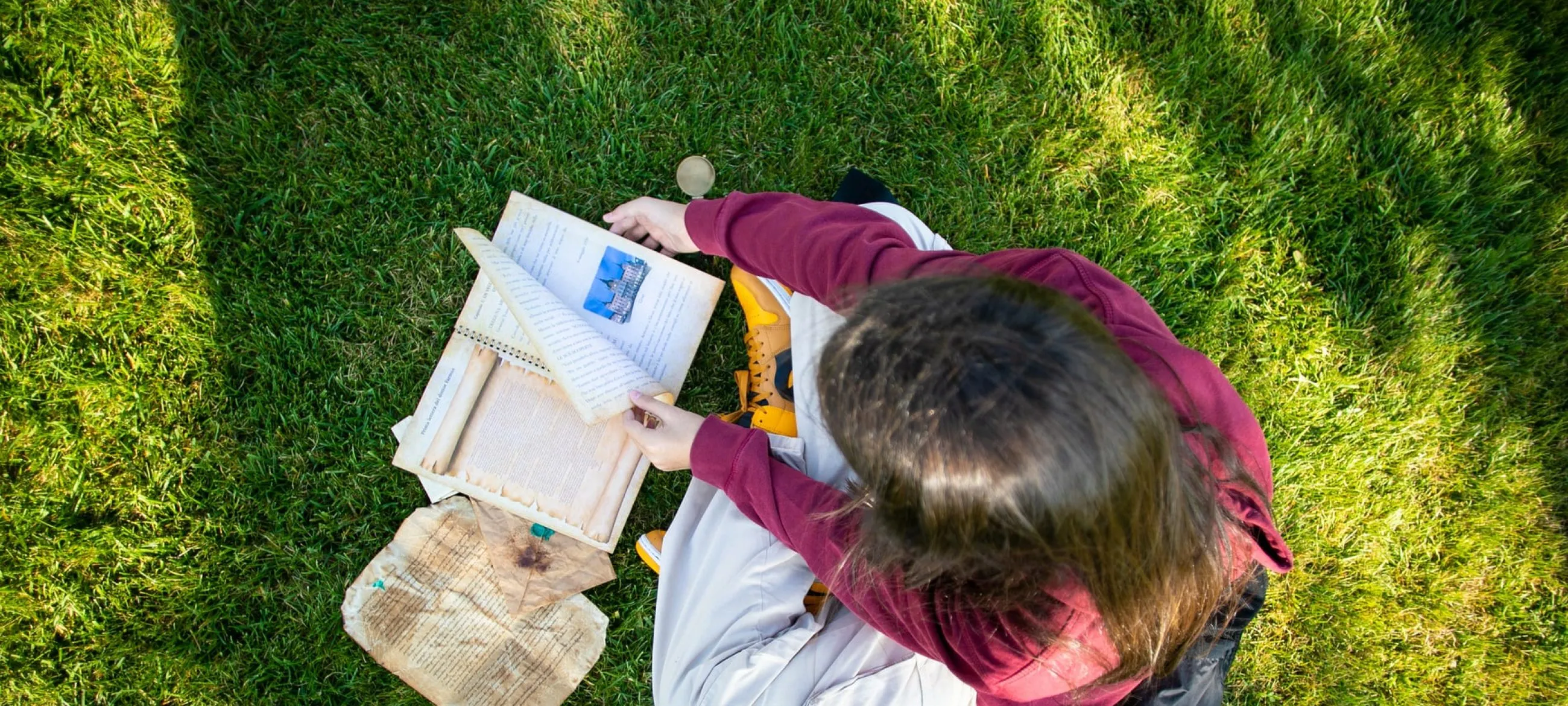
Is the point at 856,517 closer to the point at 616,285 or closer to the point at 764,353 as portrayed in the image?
the point at 764,353

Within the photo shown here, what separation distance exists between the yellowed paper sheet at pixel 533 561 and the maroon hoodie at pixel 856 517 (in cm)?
56

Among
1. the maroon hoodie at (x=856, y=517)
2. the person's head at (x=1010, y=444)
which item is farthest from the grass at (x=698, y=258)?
the person's head at (x=1010, y=444)

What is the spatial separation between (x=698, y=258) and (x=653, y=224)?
20 cm

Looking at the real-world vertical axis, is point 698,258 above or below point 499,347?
above

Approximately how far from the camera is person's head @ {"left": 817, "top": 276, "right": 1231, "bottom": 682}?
3.53 ft

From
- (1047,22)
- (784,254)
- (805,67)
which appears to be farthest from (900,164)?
(784,254)

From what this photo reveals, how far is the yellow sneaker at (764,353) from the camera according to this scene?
217cm

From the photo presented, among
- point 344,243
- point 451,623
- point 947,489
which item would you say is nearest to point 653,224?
point 344,243

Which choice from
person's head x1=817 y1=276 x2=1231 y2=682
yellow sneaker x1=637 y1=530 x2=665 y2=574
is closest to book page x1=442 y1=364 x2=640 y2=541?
yellow sneaker x1=637 y1=530 x2=665 y2=574

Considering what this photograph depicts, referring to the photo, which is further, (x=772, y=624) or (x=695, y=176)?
(x=695, y=176)

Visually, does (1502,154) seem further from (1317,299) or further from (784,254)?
(784,254)

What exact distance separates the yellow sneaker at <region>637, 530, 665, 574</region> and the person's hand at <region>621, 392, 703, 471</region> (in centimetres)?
33

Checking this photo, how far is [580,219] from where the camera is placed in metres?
2.21

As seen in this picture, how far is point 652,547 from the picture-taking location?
221 centimetres
